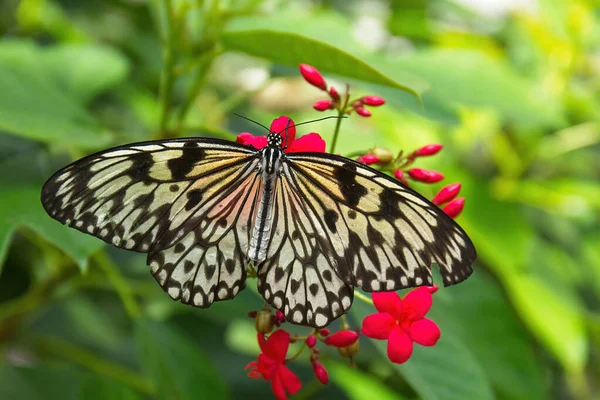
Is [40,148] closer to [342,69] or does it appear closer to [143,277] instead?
[143,277]

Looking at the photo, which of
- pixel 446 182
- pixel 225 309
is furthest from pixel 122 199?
pixel 446 182

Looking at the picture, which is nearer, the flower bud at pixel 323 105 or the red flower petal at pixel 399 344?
the red flower petal at pixel 399 344

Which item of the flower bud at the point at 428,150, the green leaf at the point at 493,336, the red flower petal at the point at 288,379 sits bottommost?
the green leaf at the point at 493,336

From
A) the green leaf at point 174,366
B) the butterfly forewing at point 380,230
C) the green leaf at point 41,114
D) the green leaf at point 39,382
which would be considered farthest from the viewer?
the green leaf at point 39,382

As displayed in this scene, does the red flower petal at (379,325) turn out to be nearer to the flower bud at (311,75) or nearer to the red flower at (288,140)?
the red flower at (288,140)

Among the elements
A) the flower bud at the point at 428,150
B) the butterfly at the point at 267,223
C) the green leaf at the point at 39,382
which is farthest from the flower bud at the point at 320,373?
the green leaf at the point at 39,382

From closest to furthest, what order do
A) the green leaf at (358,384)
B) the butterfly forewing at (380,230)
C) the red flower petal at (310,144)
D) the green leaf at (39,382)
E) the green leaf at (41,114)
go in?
the butterfly forewing at (380,230)
the red flower petal at (310,144)
the green leaf at (41,114)
the green leaf at (39,382)
the green leaf at (358,384)

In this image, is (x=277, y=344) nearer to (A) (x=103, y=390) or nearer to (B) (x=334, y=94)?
(B) (x=334, y=94)
